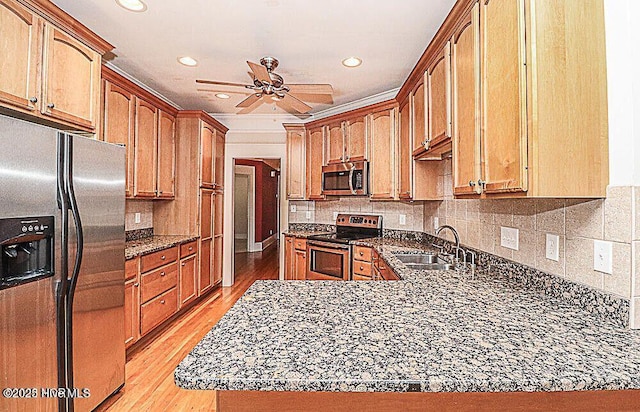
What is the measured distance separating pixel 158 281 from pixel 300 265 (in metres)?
1.65

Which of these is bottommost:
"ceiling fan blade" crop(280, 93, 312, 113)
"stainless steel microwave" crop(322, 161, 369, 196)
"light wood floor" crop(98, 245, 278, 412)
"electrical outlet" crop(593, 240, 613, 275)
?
"light wood floor" crop(98, 245, 278, 412)

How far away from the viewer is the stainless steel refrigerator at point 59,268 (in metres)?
1.59

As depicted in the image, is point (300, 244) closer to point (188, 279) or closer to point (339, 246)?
point (339, 246)

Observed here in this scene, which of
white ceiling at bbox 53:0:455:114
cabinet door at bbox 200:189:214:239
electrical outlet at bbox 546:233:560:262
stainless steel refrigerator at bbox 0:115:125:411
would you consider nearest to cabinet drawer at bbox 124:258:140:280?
stainless steel refrigerator at bbox 0:115:125:411

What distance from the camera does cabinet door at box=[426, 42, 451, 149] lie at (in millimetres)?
2122

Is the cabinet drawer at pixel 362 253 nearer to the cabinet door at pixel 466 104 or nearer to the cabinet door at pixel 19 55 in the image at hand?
the cabinet door at pixel 466 104

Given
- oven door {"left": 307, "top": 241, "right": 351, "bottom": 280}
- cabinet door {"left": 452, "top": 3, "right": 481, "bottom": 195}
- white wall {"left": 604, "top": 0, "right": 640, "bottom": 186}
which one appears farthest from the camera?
oven door {"left": 307, "top": 241, "right": 351, "bottom": 280}

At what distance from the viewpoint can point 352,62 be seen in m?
3.24

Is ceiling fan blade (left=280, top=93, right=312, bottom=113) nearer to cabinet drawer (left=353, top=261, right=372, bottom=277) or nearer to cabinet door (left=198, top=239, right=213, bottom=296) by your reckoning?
cabinet drawer (left=353, top=261, right=372, bottom=277)

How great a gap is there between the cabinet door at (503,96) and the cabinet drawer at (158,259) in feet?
9.23

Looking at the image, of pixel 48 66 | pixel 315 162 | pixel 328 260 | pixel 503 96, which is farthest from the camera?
pixel 315 162

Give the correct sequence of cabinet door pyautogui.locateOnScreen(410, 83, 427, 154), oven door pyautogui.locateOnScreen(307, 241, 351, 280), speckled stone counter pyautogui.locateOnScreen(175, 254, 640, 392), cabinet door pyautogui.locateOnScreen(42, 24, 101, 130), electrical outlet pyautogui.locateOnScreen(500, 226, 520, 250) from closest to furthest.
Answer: speckled stone counter pyautogui.locateOnScreen(175, 254, 640, 392) → electrical outlet pyautogui.locateOnScreen(500, 226, 520, 250) → cabinet door pyautogui.locateOnScreen(42, 24, 101, 130) → cabinet door pyautogui.locateOnScreen(410, 83, 427, 154) → oven door pyautogui.locateOnScreen(307, 241, 351, 280)

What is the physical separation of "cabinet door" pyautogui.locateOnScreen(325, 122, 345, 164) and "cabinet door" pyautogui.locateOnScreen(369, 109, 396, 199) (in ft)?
1.55

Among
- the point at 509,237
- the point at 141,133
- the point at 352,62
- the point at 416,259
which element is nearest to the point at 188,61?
the point at 141,133
